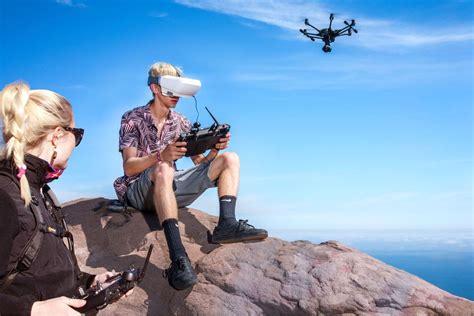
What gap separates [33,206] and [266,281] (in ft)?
12.5

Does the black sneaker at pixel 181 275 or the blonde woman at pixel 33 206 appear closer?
the blonde woman at pixel 33 206

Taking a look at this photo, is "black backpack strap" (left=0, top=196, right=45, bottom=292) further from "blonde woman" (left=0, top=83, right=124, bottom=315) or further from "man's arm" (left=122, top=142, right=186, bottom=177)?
"man's arm" (left=122, top=142, right=186, bottom=177)

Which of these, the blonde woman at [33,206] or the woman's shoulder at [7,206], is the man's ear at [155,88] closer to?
the blonde woman at [33,206]

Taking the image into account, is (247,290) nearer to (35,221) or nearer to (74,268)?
(74,268)

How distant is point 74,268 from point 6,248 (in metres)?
0.71

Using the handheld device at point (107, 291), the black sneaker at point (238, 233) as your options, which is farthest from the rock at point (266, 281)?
the handheld device at point (107, 291)

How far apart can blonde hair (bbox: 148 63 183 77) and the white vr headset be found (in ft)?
0.44

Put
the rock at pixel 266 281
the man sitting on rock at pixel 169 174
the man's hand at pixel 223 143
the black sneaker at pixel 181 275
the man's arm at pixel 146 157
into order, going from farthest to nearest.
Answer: the man's hand at pixel 223 143
the man's arm at pixel 146 157
the man sitting on rock at pixel 169 174
the rock at pixel 266 281
the black sneaker at pixel 181 275

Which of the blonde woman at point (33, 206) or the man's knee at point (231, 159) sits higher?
the man's knee at point (231, 159)

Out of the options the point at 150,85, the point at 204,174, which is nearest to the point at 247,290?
the point at 204,174

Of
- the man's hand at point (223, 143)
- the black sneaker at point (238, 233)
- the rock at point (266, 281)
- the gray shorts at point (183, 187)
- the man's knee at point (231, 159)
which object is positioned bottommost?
the rock at point (266, 281)

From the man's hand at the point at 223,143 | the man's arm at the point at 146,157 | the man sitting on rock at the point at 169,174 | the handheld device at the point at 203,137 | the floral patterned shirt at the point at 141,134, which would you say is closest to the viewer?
the man sitting on rock at the point at 169,174

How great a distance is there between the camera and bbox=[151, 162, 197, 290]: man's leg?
5.76 meters

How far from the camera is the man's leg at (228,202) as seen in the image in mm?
6301
